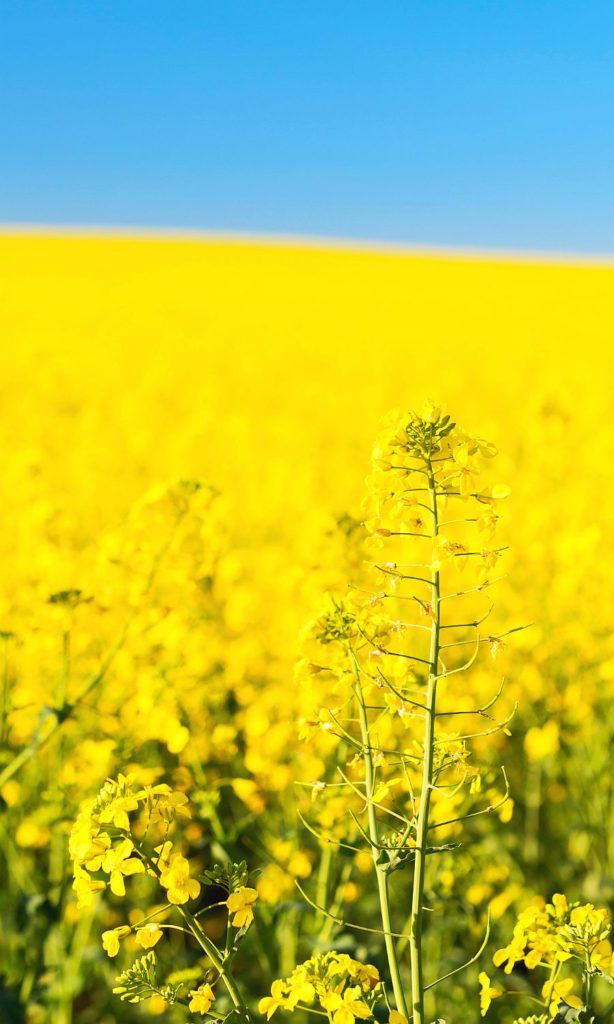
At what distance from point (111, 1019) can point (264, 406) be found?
29.4 ft

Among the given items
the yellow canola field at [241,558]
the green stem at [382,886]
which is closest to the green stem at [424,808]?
the green stem at [382,886]

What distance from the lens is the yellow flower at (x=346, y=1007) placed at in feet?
4.39

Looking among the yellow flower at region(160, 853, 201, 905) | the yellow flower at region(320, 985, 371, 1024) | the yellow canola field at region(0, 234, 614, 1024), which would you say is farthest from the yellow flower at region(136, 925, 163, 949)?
the yellow canola field at region(0, 234, 614, 1024)

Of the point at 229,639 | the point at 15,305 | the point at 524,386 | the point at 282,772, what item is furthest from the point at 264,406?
the point at 15,305

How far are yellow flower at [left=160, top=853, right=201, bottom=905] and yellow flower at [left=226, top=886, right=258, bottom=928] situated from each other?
6 centimetres

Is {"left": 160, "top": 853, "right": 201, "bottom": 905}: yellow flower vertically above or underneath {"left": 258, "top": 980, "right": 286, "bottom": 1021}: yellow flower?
above

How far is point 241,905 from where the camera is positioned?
1.38 m

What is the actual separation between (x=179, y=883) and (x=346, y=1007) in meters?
0.30

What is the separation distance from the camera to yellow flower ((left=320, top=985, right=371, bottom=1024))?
52.6 inches

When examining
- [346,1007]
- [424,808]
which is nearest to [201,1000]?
[346,1007]

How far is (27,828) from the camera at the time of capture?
3.35 metres

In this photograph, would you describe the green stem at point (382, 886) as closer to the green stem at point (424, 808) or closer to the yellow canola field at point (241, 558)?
the green stem at point (424, 808)

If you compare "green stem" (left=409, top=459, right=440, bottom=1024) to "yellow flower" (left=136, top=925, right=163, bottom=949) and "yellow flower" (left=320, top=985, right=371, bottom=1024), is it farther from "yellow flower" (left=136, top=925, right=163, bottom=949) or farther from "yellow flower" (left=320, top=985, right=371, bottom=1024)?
"yellow flower" (left=136, top=925, right=163, bottom=949)

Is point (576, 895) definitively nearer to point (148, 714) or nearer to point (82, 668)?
point (148, 714)
